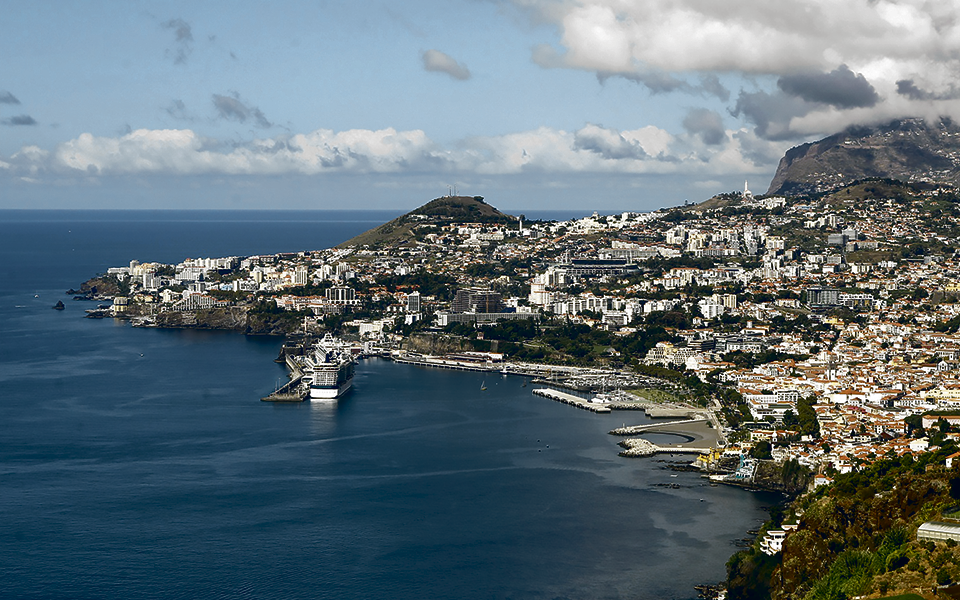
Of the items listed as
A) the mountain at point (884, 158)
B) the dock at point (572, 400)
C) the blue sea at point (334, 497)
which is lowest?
the blue sea at point (334, 497)

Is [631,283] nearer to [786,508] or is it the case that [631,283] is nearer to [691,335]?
[691,335]

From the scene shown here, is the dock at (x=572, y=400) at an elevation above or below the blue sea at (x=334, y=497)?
above

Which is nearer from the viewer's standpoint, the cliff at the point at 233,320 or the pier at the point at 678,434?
the pier at the point at 678,434

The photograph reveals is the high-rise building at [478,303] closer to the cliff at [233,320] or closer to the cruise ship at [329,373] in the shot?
the cliff at [233,320]

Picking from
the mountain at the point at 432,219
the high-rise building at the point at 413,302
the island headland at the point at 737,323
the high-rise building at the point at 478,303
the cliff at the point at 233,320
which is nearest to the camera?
the island headland at the point at 737,323

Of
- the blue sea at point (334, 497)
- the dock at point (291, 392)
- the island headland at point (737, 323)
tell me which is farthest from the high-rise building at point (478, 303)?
the dock at point (291, 392)

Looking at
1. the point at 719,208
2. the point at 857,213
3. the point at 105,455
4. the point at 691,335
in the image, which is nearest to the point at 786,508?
the point at 105,455
